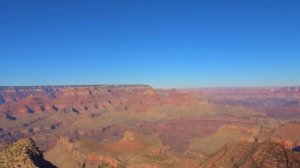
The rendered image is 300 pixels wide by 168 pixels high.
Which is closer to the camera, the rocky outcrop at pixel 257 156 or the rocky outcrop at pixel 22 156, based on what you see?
the rocky outcrop at pixel 257 156

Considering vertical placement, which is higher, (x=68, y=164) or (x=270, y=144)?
(x=270, y=144)

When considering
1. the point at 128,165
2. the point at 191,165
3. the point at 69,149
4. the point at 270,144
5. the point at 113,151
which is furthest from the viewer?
the point at 69,149

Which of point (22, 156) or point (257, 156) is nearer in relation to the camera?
point (257, 156)

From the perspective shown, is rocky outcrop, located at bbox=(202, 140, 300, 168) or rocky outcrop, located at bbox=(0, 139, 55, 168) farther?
rocky outcrop, located at bbox=(0, 139, 55, 168)

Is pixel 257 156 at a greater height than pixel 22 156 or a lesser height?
greater

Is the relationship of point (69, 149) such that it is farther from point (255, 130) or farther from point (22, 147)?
point (22, 147)

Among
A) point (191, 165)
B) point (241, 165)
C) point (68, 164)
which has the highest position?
point (241, 165)

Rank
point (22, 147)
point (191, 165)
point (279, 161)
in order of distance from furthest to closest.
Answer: point (191, 165) → point (22, 147) → point (279, 161)

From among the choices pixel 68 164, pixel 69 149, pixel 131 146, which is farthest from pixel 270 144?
pixel 69 149
